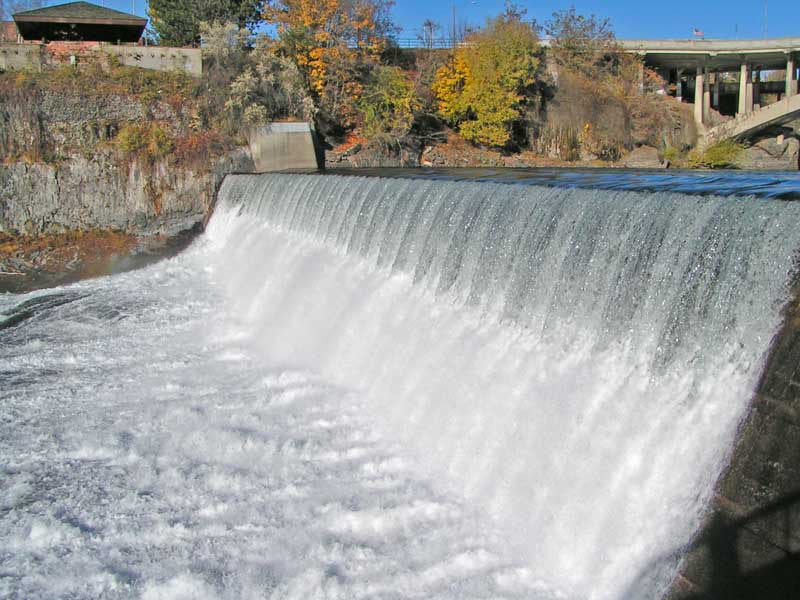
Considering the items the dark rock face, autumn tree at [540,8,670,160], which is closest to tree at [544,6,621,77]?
autumn tree at [540,8,670,160]

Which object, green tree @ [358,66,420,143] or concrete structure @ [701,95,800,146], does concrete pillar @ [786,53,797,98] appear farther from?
green tree @ [358,66,420,143]

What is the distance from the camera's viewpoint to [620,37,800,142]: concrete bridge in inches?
1015

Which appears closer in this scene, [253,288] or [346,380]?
[346,380]

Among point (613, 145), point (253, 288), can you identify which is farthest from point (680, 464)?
point (613, 145)

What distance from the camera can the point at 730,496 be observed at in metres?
3.84

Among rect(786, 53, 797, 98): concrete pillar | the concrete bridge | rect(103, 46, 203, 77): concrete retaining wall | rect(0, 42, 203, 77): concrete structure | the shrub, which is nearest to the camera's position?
the shrub

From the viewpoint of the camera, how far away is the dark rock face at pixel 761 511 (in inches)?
140

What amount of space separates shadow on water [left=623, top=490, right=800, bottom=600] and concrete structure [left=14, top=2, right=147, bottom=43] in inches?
965

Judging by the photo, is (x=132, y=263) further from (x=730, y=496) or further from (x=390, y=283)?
(x=730, y=496)

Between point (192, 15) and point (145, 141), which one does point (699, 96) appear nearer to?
point (192, 15)

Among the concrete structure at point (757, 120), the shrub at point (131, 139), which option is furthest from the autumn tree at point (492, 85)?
the shrub at point (131, 139)

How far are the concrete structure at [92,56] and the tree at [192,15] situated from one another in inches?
265

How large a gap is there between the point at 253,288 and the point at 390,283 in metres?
3.68

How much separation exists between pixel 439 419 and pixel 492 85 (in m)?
19.0
